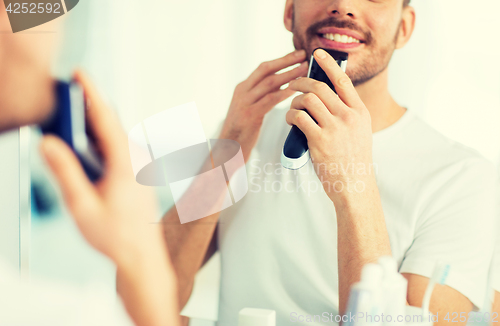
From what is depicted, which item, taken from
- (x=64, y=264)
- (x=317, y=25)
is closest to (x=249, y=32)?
(x=317, y=25)

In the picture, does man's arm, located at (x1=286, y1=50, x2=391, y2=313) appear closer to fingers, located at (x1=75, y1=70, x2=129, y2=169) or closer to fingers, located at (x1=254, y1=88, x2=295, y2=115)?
fingers, located at (x1=254, y1=88, x2=295, y2=115)

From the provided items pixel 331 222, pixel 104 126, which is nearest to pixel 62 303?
pixel 104 126

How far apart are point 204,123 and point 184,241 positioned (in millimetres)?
195

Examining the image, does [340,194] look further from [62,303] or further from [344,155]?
[62,303]

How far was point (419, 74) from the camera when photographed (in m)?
0.60

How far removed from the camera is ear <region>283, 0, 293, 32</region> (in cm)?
62

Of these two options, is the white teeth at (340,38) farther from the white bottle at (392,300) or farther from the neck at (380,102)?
the white bottle at (392,300)

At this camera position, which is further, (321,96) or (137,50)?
(137,50)

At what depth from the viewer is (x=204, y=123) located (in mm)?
646

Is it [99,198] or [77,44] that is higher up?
[77,44]

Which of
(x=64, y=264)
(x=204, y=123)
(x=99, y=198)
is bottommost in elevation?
(x=64, y=264)

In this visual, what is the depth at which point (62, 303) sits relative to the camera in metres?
0.63

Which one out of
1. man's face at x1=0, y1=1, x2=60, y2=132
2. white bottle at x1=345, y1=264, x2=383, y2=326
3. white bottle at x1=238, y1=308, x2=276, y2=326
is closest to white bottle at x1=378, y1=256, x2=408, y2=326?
white bottle at x1=345, y1=264, x2=383, y2=326

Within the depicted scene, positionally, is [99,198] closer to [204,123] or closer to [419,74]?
[204,123]
